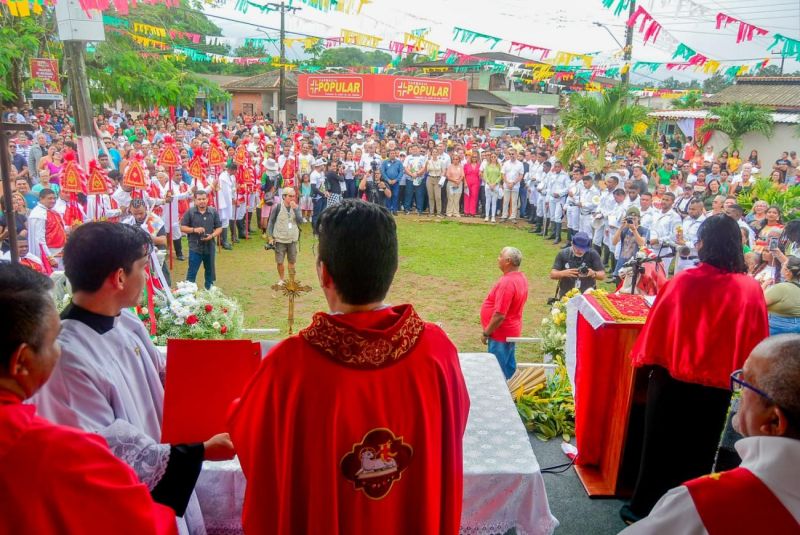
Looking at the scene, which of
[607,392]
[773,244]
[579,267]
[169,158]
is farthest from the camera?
[169,158]

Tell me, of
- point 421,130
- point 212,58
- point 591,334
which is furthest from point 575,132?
point 212,58

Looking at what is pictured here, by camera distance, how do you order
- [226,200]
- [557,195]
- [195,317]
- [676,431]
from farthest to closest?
[557,195], [226,200], [195,317], [676,431]

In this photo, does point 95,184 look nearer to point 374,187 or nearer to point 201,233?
point 201,233

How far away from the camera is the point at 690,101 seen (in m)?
29.2

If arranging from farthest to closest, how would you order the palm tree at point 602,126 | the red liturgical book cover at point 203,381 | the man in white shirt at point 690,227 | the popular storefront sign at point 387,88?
1. the popular storefront sign at point 387,88
2. the palm tree at point 602,126
3. the man in white shirt at point 690,227
4. the red liturgical book cover at point 203,381

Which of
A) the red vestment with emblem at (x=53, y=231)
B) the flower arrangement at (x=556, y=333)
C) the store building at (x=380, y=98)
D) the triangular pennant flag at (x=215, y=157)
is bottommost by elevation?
the flower arrangement at (x=556, y=333)

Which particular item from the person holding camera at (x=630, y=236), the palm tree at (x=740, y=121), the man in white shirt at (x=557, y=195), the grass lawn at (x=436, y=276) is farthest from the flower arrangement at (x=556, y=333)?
the palm tree at (x=740, y=121)

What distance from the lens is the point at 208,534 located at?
2.81 m

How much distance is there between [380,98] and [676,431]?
3036 cm

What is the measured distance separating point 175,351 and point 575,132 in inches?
565

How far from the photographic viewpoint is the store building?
3200 cm

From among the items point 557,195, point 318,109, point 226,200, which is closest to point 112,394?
point 226,200

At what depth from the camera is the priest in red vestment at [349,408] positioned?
5.82 feet

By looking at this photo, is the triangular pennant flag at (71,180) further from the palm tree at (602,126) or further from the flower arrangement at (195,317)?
the palm tree at (602,126)
